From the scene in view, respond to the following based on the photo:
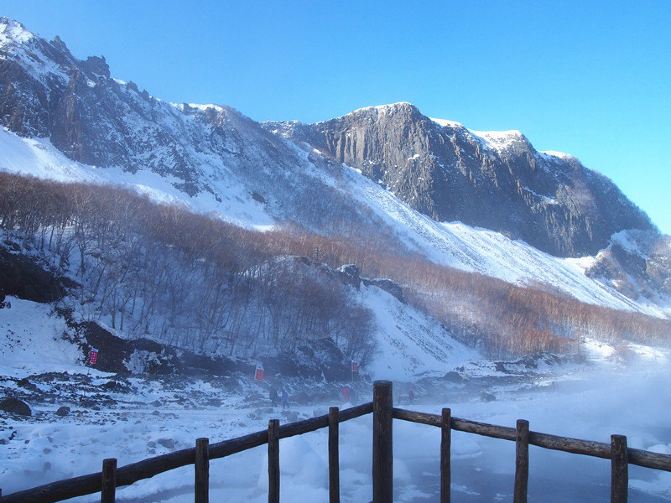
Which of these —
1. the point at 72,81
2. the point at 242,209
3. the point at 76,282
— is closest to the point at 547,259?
the point at 242,209

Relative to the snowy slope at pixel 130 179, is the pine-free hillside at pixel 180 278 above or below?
below

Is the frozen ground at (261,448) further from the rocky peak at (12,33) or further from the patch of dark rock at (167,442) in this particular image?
the rocky peak at (12,33)

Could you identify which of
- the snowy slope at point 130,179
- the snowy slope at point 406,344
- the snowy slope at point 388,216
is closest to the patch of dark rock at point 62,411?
the snowy slope at point 406,344

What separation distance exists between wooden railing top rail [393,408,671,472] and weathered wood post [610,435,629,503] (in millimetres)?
78

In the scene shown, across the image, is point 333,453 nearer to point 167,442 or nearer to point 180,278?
point 167,442

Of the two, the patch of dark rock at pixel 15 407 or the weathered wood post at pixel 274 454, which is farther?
the patch of dark rock at pixel 15 407

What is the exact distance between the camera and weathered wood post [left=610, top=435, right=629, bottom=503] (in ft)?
14.5

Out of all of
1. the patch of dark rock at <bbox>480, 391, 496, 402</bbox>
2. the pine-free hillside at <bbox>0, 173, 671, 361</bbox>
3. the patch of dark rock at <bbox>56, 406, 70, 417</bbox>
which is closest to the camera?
the patch of dark rock at <bbox>56, 406, 70, 417</bbox>

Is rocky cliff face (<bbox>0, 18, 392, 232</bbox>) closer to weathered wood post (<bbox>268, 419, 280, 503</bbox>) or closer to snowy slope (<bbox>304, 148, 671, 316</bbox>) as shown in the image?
snowy slope (<bbox>304, 148, 671, 316</bbox>)

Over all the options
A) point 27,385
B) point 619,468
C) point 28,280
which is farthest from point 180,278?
point 619,468

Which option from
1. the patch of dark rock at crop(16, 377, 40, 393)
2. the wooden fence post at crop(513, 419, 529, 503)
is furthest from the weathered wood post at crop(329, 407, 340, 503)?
the patch of dark rock at crop(16, 377, 40, 393)

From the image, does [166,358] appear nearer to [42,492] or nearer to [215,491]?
[215,491]

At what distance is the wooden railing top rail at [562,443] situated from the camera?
440 centimetres

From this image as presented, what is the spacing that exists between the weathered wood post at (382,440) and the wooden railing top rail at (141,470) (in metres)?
0.40
